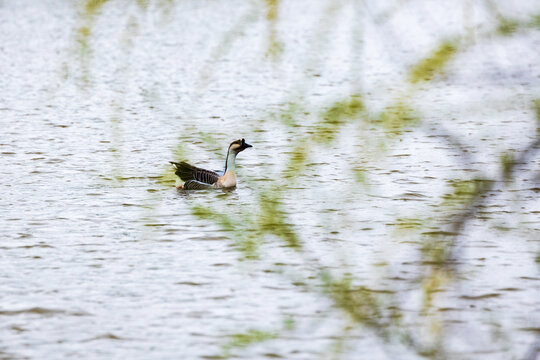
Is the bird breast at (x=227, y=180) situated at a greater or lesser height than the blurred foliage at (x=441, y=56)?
lesser

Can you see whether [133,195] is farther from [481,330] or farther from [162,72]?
[162,72]

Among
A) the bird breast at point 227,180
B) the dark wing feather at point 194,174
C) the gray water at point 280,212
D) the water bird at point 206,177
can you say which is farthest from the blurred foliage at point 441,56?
the bird breast at point 227,180

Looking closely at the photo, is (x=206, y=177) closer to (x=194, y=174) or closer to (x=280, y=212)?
(x=194, y=174)

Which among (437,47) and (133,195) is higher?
(437,47)

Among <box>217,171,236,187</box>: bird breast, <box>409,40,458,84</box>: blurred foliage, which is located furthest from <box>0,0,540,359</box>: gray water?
<box>217,171,236,187</box>: bird breast

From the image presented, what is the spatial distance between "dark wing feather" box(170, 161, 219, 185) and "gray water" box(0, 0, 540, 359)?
0.27 meters

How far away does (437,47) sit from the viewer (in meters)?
2.13

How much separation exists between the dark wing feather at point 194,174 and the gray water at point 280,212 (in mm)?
266

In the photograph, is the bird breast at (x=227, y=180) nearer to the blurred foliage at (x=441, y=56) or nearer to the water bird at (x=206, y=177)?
the water bird at (x=206, y=177)

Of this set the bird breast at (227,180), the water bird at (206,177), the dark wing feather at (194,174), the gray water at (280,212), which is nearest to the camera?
the gray water at (280,212)

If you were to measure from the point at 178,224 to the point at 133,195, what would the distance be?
1.47 metres

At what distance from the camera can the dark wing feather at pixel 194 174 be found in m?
10.7

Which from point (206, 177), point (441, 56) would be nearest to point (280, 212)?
point (441, 56)

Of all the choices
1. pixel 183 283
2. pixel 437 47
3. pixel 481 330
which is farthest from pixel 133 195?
pixel 437 47
